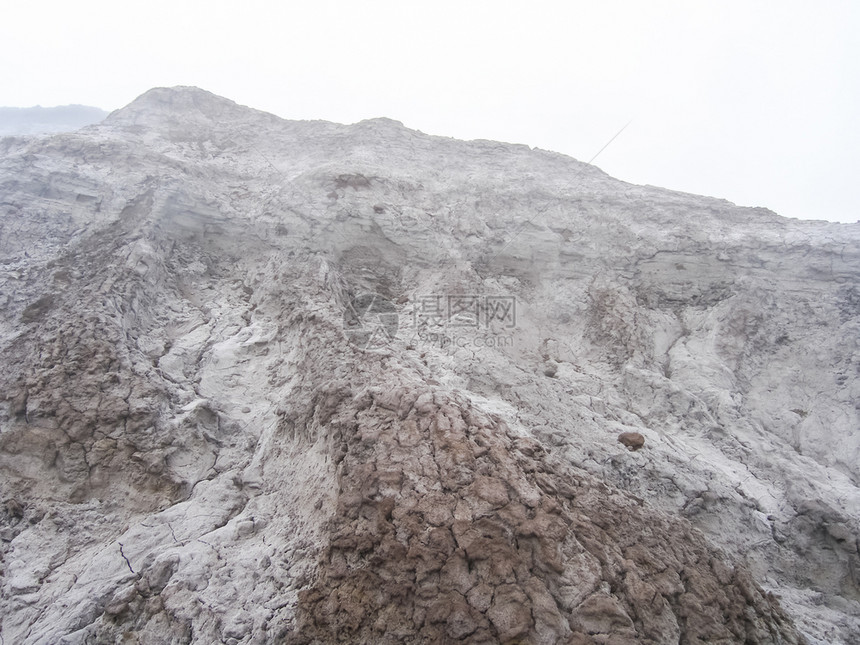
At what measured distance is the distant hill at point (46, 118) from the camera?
26.6 metres

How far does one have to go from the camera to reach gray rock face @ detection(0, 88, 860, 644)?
359 centimetres

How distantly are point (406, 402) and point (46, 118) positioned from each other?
37.2 metres

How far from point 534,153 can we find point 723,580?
9.71m

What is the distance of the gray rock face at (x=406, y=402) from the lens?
359 centimetres

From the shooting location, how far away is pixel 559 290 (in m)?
8.16

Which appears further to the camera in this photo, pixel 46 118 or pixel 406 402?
pixel 46 118

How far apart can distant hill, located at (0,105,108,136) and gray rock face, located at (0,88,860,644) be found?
25026 mm

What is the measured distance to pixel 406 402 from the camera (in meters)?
4.70

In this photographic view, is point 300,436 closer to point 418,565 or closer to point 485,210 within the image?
point 418,565

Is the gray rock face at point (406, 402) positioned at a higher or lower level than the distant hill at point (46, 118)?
lower

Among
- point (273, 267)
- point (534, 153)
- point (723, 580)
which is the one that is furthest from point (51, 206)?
point (723, 580)

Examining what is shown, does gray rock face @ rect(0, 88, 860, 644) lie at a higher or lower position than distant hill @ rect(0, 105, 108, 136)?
lower

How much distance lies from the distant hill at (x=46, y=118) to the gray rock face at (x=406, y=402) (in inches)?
985

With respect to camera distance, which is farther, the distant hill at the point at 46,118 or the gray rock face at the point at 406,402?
the distant hill at the point at 46,118
